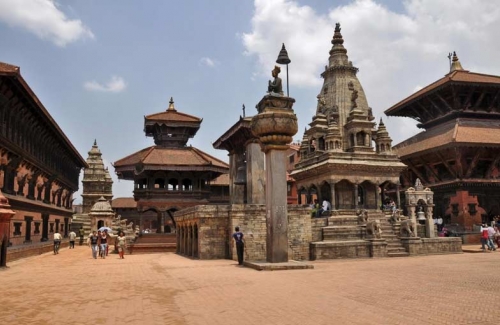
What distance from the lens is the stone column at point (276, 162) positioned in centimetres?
1514

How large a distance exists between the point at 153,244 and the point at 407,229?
15.5 metres

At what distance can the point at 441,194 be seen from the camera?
33.3 m

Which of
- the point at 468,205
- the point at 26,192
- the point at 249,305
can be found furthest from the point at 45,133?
the point at 468,205

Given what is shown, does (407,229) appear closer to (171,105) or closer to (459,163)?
(459,163)

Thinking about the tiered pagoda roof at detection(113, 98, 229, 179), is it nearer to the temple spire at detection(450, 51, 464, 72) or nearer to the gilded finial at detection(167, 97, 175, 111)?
the gilded finial at detection(167, 97, 175, 111)

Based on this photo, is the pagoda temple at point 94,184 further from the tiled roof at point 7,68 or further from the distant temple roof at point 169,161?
the tiled roof at point 7,68

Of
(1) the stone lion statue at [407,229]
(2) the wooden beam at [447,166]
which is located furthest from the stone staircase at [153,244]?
(2) the wooden beam at [447,166]

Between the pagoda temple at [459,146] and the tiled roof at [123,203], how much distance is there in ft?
123

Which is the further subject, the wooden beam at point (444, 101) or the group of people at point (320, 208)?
the wooden beam at point (444, 101)

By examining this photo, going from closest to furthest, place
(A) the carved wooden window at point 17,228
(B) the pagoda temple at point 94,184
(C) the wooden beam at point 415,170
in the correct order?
(A) the carved wooden window at point 17,228
(C) the wooden beam at point 415,170
(B) the pagoda temple at point 94,184

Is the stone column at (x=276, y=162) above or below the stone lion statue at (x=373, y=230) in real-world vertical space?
above

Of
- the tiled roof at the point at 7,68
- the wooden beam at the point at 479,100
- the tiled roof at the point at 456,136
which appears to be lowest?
the tiled roof at the point at 456,136

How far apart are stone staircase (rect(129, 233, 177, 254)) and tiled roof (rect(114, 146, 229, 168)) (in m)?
7.37

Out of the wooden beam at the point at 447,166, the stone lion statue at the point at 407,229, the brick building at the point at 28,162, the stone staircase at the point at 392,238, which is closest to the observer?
the brick building at the point at 28,162
